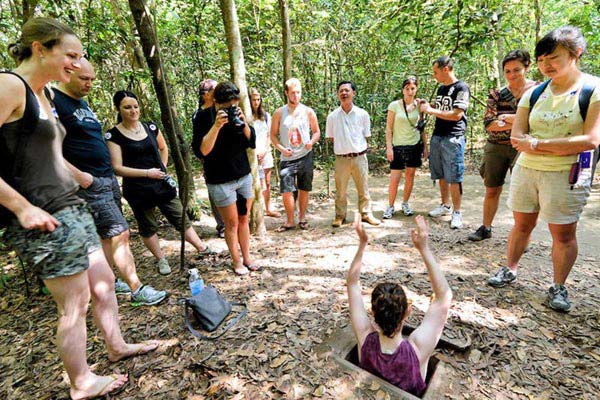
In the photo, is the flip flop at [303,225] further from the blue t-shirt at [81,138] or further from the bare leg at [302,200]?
the blue t-shirt at [81,138]

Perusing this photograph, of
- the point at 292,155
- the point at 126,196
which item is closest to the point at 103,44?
the point at 126,196

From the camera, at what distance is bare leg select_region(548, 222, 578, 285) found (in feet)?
8.69

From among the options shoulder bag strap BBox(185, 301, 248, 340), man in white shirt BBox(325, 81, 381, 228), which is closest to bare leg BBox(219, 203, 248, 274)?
shoulder bag strap BBox(185, 301, 248, 340)

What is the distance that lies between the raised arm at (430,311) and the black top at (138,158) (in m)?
2.73

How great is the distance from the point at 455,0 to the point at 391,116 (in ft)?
7.54

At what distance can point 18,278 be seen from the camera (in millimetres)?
4055

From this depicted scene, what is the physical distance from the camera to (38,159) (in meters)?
1.68

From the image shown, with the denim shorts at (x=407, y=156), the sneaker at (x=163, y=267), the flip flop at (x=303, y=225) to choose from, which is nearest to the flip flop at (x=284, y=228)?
the flip flop at (x=303, y=225)

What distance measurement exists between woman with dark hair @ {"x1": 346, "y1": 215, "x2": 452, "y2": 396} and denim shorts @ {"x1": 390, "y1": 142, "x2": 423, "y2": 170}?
340 cm

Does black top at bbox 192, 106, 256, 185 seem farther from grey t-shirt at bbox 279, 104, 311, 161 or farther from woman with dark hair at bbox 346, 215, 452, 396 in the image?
woman with dark hair at bbox 346, 215, 452, 396

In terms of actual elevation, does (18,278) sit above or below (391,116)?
below

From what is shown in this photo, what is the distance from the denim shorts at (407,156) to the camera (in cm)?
523

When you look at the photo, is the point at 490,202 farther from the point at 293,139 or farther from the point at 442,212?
the point at 293,139

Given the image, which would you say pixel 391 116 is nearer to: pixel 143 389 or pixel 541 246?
pixel 541 246
